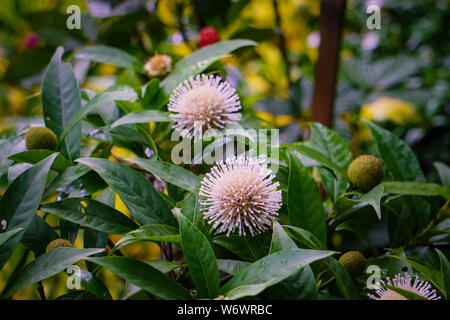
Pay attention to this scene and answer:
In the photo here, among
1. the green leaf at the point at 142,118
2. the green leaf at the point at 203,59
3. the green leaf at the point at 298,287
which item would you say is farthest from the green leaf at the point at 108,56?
the green leaf at the point at 298,287

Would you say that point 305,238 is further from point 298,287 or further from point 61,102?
point 61,102

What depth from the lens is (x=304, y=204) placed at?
1.84 feet

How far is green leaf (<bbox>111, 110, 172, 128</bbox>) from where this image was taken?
0.59 meters

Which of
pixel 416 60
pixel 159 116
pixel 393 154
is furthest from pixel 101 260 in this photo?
pixel 416 60

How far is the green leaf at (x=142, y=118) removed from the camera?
592mm

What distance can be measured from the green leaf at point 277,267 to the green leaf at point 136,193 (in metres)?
Answer: 0.14

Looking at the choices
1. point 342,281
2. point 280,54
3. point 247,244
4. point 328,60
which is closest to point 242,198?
point 247,244

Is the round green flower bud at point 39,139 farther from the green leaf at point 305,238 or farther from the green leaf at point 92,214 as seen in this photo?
the green leaf at point 305,238

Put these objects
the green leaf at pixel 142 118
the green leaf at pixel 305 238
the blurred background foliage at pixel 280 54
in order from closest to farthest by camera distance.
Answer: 1. the green leaf at pixel 305 238
2. the green leaf at pixel 142 118
3. the blurred background foliage at pixel 280 54

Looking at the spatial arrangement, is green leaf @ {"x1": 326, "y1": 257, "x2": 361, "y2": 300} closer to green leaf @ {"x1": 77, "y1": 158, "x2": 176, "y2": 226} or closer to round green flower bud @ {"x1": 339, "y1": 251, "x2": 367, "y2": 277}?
round green flower bud @ {"x1": 339, "y1": 251, "x2": 367, "y2": 277}

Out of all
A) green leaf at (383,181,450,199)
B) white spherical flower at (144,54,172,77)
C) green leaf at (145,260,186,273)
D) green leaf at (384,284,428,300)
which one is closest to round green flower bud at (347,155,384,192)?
green leaf at (383,181,450,199)

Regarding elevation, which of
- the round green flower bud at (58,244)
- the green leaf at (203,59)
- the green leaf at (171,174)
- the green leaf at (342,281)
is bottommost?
the green leaf at (342,281)

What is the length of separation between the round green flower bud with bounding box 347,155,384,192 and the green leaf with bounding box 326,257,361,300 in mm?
206

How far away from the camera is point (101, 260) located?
1.38 ft
